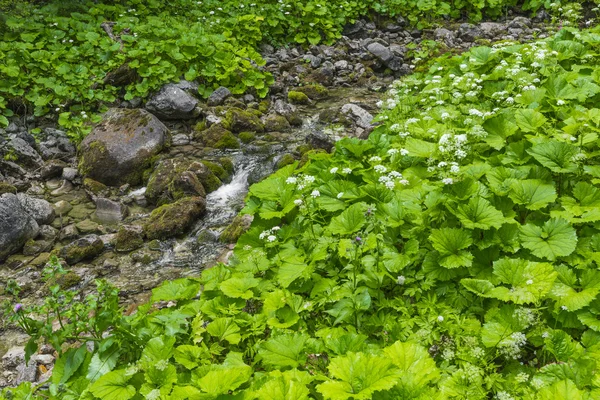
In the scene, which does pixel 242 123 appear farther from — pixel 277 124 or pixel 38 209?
pixel 38 209

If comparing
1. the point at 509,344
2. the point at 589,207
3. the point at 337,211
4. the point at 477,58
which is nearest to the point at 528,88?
the point at 477,58

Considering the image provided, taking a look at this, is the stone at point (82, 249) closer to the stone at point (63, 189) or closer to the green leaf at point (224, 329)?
the stone at point (63, 189)

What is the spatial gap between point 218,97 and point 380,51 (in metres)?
4.90

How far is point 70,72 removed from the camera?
393 inches

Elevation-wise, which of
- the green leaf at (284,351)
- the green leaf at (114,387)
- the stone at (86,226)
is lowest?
the stone at (86,226)

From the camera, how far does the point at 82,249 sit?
6539mm

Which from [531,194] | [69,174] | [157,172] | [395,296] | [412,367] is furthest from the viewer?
[69,174]

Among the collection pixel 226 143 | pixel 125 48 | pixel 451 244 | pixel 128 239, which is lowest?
pixel 128 239

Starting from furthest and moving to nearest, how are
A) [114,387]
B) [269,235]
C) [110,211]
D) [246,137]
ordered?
1. [246,137]
2. [110,211]
3. [269,235]
4. [114,387]

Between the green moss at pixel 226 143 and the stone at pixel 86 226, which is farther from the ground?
the green moss at pixel 226 143

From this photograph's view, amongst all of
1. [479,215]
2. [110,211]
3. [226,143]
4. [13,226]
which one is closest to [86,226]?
[110,211]

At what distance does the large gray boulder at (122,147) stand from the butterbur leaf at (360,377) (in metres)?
6.93

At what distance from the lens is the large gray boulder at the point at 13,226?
257 inches

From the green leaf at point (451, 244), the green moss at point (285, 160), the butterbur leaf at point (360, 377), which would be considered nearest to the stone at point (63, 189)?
the green moss at point (285, 160)
